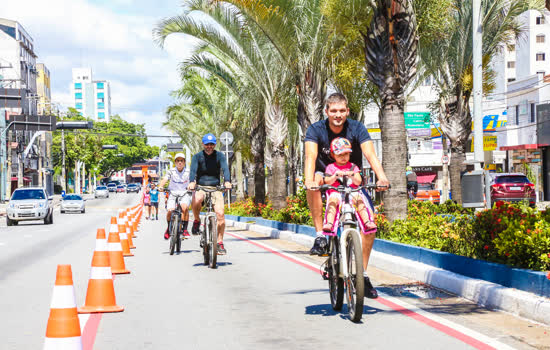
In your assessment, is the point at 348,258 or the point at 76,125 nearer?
the point at 348,258

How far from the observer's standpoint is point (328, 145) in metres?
7.25

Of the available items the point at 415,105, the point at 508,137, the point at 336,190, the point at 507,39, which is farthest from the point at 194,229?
the point at 415,105

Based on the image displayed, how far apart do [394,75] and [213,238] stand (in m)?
5.23

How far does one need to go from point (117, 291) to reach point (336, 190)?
11.8ft

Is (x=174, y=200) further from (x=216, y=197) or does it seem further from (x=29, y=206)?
(x=29, y=206)

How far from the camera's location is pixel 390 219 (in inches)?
565

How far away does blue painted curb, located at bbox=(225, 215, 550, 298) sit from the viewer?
7129mm

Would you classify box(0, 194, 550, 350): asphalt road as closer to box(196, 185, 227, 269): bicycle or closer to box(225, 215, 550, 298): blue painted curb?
box(196, 185, 227, 269): bicycle

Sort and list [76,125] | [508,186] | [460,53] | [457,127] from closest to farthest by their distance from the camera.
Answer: [460,53], [457,127], [508,186], [76,125]

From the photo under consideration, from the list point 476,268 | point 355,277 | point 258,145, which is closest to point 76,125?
point 258,145

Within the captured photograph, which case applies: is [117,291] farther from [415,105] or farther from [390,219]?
[415,105]

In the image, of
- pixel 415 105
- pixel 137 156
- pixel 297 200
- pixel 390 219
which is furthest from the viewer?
pixel 137 156

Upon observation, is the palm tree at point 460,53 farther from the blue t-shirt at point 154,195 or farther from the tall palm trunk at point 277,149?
the blue t-shirt at point 154,195

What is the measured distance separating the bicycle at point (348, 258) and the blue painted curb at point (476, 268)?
1779 millimetres
